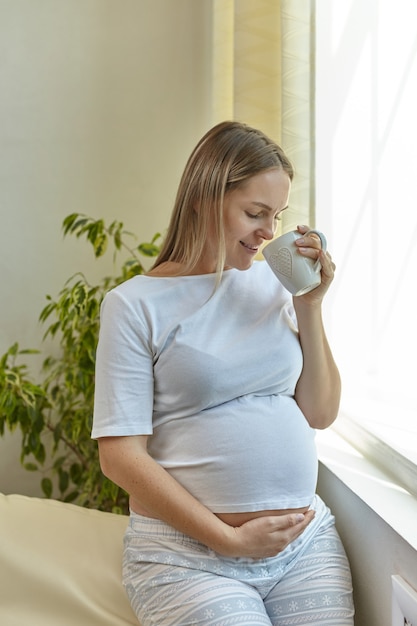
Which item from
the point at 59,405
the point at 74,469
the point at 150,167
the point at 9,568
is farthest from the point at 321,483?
the point at 150,167

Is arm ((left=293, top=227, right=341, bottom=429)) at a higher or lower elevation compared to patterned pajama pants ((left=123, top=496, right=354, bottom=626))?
higher

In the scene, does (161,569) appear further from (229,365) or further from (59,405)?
(59,405)

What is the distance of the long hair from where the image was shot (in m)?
1.26

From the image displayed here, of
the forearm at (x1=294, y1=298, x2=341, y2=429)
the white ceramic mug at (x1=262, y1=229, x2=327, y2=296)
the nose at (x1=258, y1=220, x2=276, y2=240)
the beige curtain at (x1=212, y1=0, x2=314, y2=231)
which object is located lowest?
the forearm at (x1=294, y1=298, x2=341, y2=429)

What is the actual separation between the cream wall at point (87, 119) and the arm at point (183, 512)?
4.64 ft

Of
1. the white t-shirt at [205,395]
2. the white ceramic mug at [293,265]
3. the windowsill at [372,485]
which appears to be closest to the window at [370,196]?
the windowsill at [372,485]

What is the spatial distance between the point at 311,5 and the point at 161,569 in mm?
1276

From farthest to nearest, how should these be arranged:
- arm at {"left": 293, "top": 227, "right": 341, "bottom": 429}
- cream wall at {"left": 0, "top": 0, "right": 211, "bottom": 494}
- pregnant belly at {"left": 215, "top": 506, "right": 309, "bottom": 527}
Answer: cream wall at {"left": 0, "top": 0, "right": 211, "bottom": 494} < arm at {"left": 293, "top": 227, "right": 341, "bottom": 429} < pregnant belly at {"left": 215, "top": 506, "right": 309, "bottom": 527}

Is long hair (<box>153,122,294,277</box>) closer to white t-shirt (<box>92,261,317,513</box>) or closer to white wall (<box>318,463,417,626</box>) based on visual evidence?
white t-shirt (<box>92,261,317,513</box>)

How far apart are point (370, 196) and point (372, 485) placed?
768mm

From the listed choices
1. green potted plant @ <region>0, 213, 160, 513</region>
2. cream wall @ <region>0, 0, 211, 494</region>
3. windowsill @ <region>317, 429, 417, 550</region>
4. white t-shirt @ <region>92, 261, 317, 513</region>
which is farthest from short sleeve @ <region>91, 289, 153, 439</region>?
cream wall @ <region>0, 0, 211, 494</region>

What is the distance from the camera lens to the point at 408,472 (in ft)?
4.06

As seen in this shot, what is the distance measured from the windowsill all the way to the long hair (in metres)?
0.47

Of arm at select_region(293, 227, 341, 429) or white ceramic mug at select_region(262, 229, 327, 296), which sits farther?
arm at select_region(293, 227, 341, 429)
